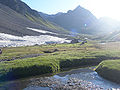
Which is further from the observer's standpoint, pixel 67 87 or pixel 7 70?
pixel 7 70

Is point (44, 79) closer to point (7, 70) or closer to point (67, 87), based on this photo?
point (67, 87)

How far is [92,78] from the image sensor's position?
3403cm

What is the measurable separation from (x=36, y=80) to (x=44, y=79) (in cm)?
213

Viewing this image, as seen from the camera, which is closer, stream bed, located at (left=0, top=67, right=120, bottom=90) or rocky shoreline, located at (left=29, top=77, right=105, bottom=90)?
rocky shoreline, located at (left=29, top=77, right=105, bottom=90)

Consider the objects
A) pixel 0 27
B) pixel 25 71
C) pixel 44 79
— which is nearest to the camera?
pixel 44 79

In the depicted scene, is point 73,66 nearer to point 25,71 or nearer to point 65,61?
point 65,61

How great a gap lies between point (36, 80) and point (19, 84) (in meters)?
4.31

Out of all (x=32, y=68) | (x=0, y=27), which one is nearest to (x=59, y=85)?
(x=32, y=68)

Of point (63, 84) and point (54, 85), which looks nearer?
point (54, 85)

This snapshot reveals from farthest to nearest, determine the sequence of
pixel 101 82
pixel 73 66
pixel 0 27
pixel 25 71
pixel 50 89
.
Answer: pixel 0 27
pixel 73 66
pixel 25 71
pixel 101 82
pixel 50 89

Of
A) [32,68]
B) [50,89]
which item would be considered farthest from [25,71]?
[50,89]

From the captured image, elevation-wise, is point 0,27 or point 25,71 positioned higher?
point 0,27

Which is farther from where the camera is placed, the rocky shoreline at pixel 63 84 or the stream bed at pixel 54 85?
the stream bed at pixel 54 85

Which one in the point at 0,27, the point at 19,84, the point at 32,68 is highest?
the point at 0,27
